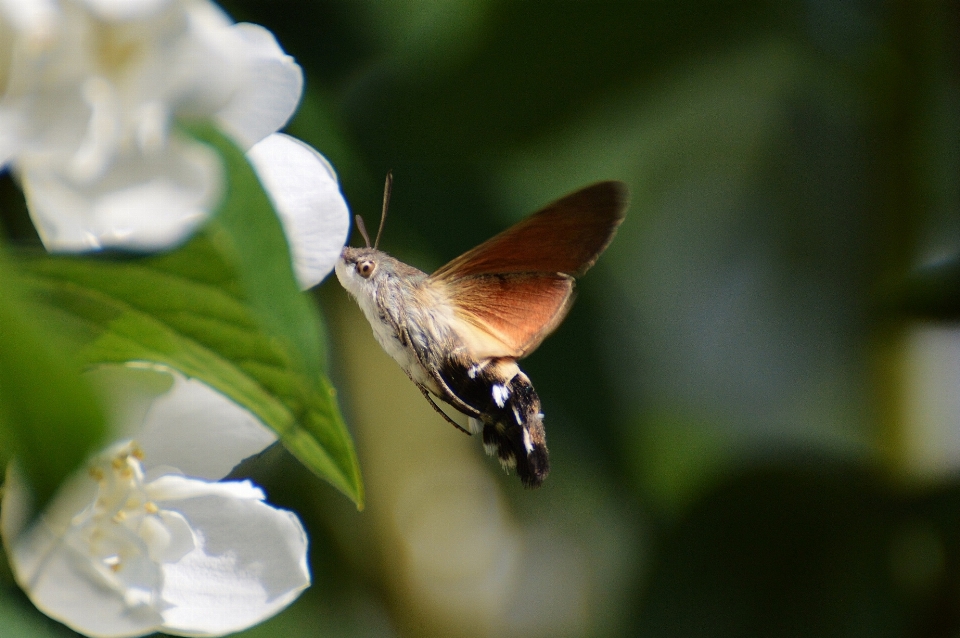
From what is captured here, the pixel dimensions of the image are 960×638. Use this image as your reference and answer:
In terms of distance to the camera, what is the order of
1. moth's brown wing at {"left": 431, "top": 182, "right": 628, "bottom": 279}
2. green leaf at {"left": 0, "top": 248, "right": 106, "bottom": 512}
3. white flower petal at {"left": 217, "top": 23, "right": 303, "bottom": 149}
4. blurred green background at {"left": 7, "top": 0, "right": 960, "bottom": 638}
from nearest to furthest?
1. green leaf at {"left": 0, "top": 248, "right": 106, "bottom": 512}
2. white flower petal at {"left": 217, "top": 23, "right": 303, "bottom": 149}
3. moth's brown wing at {"left": 431, "top": 182, "right": 628, "bottom": 279}
4. blurred green background at {"left": 7, "top": 0, "right": 960, "bottom": 638}

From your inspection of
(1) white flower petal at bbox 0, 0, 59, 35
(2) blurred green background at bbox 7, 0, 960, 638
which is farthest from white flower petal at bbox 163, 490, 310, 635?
(2) blurred green background at bbox 7, 0, 960, 638

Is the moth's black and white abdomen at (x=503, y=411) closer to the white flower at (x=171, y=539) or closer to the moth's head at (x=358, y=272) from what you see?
the moth's head at (x=358, y=272)

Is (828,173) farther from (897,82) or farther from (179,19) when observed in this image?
(179,19)

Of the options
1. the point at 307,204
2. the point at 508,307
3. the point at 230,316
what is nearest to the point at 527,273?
the point at 508,307

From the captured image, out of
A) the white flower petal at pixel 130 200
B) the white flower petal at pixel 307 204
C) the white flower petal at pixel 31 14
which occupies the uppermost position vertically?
the white flower petal at pixel 31 14

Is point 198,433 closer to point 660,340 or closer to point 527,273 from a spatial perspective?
point 527,273

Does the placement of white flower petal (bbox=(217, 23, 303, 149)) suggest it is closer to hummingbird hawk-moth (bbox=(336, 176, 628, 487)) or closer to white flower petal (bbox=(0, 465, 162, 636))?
white flower petal (bbox=(0, 465, 162, 636))

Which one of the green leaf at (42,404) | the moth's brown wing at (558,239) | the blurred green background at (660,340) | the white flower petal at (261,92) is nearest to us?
the green leaf at (42,404)

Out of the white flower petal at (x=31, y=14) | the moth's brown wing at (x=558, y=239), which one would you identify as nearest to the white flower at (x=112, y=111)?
the white flower petal at (x=31, y=14)
